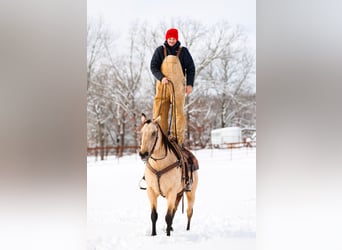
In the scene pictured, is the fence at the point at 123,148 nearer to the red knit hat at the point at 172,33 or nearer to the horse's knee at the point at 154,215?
the horse's knee at the point at 154,215

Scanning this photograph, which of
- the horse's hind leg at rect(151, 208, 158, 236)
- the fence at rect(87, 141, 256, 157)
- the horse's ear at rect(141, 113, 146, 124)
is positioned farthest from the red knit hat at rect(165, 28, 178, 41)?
the horse's hind leg at rect(151, 208, 158, 236)

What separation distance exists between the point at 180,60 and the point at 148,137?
1.13 feet

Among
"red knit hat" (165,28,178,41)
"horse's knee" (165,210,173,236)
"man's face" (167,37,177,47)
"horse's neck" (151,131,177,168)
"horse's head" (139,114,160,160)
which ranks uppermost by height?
"red knit hat" (165,28,178,41)

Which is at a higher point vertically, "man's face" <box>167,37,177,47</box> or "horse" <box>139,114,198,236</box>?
"man's face" <box>167,37,177,47</box>

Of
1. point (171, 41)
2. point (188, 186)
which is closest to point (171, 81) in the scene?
point (171, 41)

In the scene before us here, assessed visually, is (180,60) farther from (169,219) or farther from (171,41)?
(169,219)

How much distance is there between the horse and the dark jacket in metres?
0.20

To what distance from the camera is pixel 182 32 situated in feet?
4.86

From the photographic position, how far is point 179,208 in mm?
1477

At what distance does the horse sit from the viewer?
1438 mm

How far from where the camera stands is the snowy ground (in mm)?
1400

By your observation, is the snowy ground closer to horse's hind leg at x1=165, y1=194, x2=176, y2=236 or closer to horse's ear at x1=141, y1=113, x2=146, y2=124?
horse's hind leg at x1=165, y1=194, x2=176, y2=236
